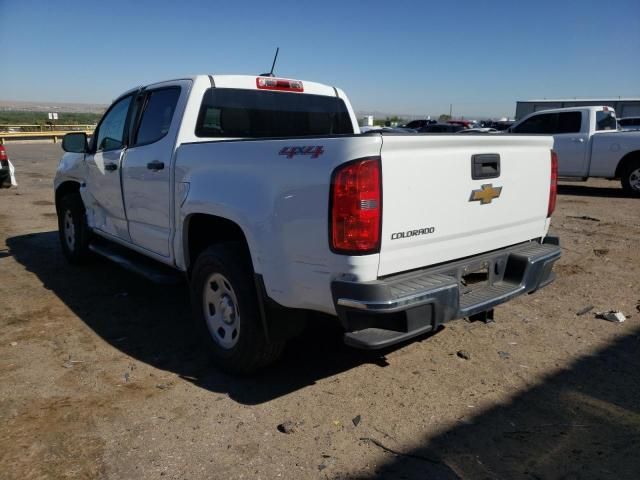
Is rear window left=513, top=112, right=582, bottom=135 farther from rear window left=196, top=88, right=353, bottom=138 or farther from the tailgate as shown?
the tailgate

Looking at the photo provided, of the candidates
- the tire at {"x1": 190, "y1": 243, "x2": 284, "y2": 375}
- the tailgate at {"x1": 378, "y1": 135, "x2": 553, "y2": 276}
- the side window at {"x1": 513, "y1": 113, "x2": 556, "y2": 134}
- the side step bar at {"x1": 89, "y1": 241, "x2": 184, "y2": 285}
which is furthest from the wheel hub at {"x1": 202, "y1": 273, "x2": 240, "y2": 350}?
the side window at {"x1": 513, "y1": 113, "x2": 556, "y2": 134}

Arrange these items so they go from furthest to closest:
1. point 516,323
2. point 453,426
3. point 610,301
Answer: point 610,301 < point 516,323 < point 453,426

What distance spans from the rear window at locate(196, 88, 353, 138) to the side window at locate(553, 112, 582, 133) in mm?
9122

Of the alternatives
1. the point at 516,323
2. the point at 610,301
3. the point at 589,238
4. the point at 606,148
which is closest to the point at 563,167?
the point at 606,148

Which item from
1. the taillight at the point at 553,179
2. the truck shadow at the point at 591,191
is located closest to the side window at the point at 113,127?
the taillight at the point at 553,179

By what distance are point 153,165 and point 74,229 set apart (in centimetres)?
267

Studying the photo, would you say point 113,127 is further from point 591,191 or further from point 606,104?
point 606,104

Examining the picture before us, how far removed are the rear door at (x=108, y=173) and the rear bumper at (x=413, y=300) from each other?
296 cm

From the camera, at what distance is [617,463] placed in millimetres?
2645

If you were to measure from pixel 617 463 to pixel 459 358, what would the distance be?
52.5 inches

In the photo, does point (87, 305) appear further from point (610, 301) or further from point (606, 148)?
point (606, 148)

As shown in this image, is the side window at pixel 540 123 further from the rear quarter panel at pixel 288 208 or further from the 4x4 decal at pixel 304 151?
the 4x4 decal at pixel 304 151

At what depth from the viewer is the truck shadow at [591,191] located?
12.2 meters

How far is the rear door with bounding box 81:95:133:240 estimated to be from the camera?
491cm
